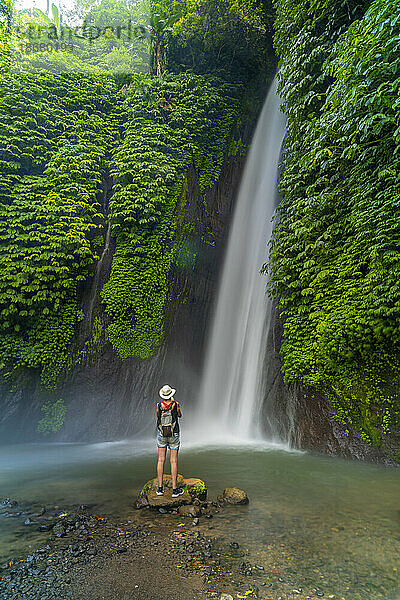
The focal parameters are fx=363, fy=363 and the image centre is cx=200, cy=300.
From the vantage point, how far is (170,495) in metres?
4.70

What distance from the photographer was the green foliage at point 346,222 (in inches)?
267

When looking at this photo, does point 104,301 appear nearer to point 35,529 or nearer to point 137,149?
point 137,149

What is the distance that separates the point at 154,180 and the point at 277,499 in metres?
9.86

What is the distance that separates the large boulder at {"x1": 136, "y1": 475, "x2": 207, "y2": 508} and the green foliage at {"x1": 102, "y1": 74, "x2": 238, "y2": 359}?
5821mm

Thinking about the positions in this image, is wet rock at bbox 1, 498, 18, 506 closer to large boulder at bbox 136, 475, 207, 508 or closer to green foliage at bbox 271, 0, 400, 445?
large boulder at bbox 136, 475, 207, 508

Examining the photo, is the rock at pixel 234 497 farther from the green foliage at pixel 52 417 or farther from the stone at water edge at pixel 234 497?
the green foliage at pixel 52 417

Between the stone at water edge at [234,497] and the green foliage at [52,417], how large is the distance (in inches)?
257

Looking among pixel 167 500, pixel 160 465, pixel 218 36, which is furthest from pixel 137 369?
pixel 218 36

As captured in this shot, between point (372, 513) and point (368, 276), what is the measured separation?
13.5 feet

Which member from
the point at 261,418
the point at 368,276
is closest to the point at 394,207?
the point at 368,276

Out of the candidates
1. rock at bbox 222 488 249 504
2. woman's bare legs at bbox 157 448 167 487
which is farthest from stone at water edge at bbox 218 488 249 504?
woman's bare legs at bbox 157 448 167 487

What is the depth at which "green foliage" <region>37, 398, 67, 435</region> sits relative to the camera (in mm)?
9836

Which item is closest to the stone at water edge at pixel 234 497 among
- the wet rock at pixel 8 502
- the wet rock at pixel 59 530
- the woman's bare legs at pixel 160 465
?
the woman's bare legs at pixel 160 465

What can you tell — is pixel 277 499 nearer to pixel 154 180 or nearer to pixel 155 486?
pixel 155 486
